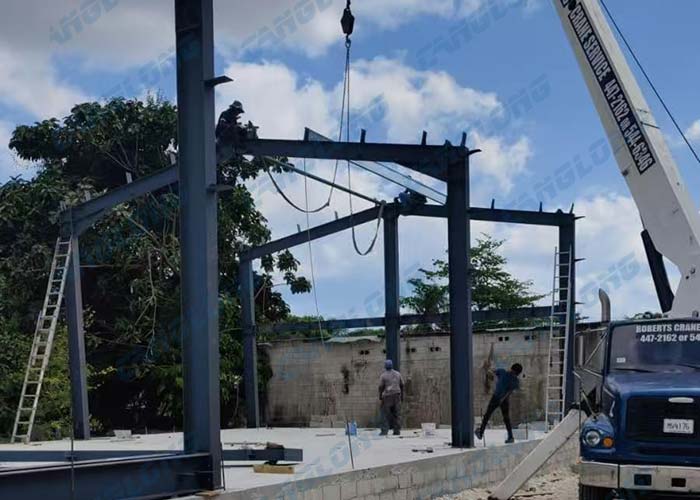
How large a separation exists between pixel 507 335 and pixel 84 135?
51.1ft

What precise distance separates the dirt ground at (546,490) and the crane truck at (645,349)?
2903 mm

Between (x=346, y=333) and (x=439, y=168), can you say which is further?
(x=346, y=333)

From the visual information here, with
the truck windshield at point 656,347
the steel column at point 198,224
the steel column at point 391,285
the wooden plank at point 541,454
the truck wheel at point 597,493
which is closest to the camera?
the truck wheel at point 597,493

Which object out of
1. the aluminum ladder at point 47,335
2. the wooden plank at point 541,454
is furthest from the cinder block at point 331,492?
the aluminum ladder at point 47,335

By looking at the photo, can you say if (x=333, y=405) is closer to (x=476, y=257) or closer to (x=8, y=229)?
(x=8, y=229)

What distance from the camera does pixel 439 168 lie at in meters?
15.6

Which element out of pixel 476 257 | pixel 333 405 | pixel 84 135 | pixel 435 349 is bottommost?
pixel 333 405

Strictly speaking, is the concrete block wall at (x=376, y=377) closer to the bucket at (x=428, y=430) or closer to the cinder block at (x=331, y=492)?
the bucket at (x=428, y=430)

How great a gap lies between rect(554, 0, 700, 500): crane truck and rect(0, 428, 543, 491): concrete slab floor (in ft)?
11.1

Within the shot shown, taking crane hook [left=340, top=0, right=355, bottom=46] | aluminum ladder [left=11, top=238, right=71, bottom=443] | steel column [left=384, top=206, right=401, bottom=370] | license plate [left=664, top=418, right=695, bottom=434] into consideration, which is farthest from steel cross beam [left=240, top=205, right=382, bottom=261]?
license plate [left=664, top=418, right=695, bottom=434]

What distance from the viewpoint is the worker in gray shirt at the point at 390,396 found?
59.7ft

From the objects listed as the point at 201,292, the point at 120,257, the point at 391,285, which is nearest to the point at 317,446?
the point at 201,292

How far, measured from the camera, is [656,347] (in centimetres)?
1052

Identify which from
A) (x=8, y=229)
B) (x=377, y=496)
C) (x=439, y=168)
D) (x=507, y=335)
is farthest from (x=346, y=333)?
(x=377, y=496)
